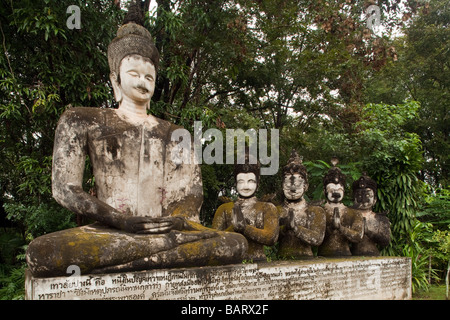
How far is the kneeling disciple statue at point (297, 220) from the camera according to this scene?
20.3ft

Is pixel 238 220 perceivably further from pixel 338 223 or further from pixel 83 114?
pixel 83 114

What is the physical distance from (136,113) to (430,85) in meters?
14.4

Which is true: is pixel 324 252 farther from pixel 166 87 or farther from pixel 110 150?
pixel 166 87

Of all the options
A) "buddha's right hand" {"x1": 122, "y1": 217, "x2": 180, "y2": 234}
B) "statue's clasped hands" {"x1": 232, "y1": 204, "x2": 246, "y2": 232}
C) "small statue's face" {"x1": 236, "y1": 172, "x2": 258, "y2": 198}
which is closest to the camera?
"buddha's right hand" {"x1": 122, "y1": 217, "x2": 180, "y2": 234}

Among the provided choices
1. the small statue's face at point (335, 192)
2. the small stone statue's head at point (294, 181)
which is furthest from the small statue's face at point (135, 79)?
the small statue's face at point (335, 192)

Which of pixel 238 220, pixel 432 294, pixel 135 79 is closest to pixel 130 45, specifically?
pixel 135 79

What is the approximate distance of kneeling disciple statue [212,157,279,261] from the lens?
5.49m

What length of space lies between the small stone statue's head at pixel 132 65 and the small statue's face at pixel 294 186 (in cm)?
256

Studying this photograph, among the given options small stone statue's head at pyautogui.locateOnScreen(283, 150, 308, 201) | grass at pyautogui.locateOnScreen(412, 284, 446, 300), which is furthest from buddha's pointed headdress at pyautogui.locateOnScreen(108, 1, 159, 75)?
grass at pyautogui.locateOnScreen(412, 284, 446, 300)

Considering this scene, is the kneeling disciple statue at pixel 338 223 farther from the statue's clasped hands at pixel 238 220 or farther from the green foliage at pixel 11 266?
the green foliage at pixel 11 266

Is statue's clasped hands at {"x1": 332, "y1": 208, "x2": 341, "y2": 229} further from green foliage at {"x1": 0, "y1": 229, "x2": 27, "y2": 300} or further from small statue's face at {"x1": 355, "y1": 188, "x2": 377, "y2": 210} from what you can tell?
green foliage at {"x1": 0, "y1": 229, "x2": 27, "y2": 300}

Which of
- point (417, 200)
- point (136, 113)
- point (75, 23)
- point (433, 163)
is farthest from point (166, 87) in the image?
point (433, 163)

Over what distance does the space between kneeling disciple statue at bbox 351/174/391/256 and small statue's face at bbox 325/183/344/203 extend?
1.59 ft

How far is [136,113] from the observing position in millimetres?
5488
